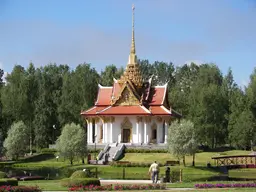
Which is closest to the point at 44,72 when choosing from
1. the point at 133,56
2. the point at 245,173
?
the point at 133,56

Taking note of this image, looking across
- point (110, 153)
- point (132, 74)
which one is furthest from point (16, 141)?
point (132, 74)

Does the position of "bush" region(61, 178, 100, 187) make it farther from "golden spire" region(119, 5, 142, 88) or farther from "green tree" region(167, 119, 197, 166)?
"golden spire" region(119, 5, 142, 88)

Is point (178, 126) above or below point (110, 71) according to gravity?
below

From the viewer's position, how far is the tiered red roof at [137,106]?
63.7 m

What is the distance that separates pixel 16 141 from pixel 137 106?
14.7m

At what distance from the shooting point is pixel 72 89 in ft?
250

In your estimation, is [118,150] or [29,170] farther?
[118,150]

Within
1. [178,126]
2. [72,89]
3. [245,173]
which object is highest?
[72,89]

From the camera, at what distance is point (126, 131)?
214 ft

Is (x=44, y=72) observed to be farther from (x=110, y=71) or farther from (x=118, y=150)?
(x=118, y=150)

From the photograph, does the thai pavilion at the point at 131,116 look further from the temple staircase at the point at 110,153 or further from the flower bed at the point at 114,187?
the flower bed at the point at 114,187

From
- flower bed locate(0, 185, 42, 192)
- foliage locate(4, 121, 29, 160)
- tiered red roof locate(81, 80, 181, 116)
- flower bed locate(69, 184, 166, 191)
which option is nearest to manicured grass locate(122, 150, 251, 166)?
tiered red roof locate(81, 80, 181, 116)

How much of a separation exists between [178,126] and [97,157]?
1003cm

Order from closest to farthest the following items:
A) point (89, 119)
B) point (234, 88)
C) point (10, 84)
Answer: point (89, 119) → point (10, 84) → point (234, 88)
